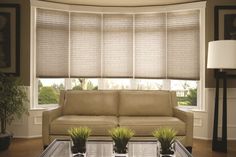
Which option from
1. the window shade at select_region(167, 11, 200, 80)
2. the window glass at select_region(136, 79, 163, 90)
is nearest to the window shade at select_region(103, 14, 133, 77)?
the window glass at select_region(136, 79, 163, 90)

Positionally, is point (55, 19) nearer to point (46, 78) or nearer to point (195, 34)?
point (46, 78)

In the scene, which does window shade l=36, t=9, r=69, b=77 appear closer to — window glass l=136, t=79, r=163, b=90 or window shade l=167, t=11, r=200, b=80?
window glass l=136, t=79, r=163, b=90

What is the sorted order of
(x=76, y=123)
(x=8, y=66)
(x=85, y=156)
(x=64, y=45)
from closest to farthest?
1. (x=85, y=156)
2. (x=76, y=123)
3. (x=8, y=66)
4. (x=64, y=45)

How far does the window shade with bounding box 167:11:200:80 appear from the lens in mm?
5004

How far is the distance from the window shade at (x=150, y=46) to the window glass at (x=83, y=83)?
0.84 m

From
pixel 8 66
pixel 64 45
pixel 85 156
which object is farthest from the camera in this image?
pixel 64 45

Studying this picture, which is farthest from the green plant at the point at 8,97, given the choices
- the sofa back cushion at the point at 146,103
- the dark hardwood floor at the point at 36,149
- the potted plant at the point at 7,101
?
the sofa back cushion at the point at 146,103

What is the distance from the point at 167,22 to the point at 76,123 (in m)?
2.62

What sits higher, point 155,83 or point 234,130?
point 155,83

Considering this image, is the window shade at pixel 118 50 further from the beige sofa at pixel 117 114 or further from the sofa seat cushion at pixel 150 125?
the sofa seat cushion at pixel 150 125

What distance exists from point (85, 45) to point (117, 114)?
5.21ft

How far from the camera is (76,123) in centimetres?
383

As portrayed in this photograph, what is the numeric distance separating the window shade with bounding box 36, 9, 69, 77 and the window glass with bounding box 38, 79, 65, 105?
208 mm

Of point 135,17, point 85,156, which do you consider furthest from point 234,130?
point 85,156
